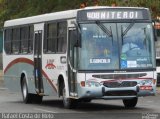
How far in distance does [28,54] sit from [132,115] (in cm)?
688

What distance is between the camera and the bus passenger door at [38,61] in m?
22.9

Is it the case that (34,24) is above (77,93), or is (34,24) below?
above

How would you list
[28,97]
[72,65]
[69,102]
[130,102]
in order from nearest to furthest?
[72,65]
[69,102]
[130,102]
[28,97]

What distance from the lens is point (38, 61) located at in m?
23.1

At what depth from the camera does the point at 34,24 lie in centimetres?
2364

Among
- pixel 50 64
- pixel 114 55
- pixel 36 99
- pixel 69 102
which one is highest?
pixel 114 55

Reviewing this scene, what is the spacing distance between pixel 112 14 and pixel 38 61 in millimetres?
4180

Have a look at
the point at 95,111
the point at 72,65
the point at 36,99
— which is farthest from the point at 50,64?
the point at 36,99

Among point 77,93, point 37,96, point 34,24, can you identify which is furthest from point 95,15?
point 37,96

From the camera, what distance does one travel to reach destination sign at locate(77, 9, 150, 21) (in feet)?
64.6

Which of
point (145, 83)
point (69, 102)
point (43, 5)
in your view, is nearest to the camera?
point (145, 83)

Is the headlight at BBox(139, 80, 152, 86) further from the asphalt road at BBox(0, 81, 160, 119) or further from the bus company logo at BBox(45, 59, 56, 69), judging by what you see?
the bus company logo at BBox(45, 59, 56, 69)

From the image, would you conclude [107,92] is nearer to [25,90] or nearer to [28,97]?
[28,97]

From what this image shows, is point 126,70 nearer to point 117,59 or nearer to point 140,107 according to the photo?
point 117,59
